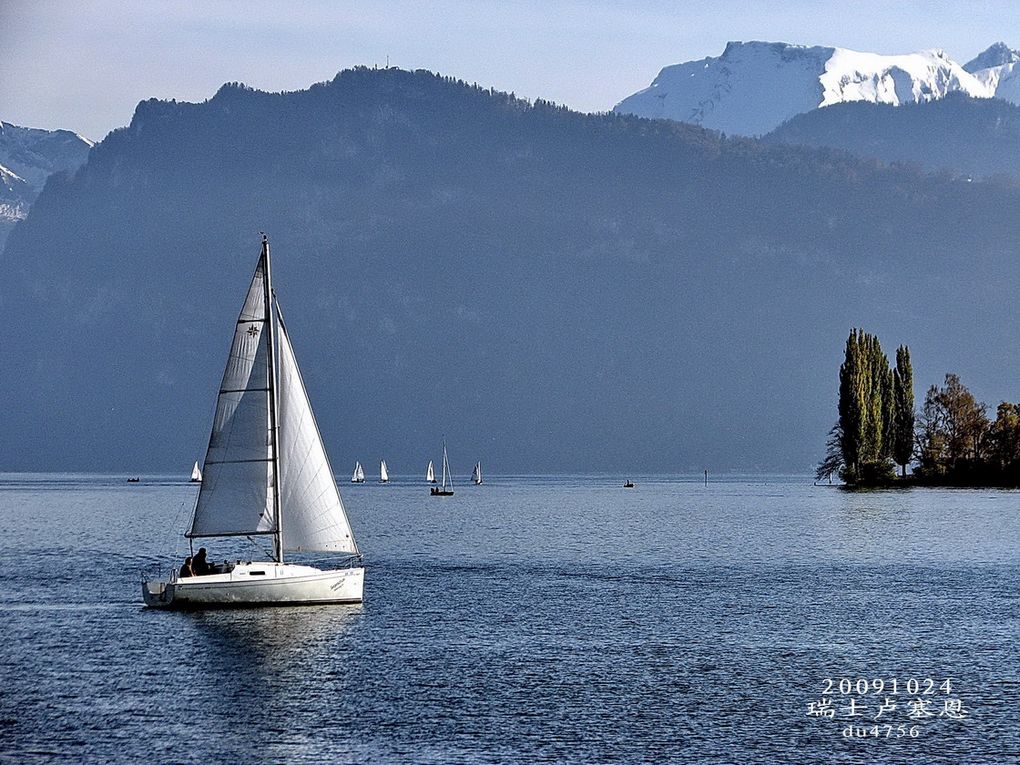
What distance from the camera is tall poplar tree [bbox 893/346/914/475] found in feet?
563

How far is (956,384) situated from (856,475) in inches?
638

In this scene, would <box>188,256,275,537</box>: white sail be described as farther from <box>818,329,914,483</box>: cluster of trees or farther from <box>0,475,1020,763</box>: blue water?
<box>818,329,914,483</box>: cluster of trees

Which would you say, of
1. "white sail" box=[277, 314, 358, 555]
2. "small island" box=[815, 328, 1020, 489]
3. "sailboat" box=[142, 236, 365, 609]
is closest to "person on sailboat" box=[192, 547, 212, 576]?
"sailboat" box=[142, 236, 365, 609]

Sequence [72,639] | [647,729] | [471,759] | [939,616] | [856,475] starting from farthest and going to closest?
1. [856,475]
2. [939,616]
3. [72,639]
4. [647,729]
5. [471,759]

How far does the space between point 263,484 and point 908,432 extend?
416 feet

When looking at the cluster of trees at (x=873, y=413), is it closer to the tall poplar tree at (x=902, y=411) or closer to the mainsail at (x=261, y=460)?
the tall poplar tree at (x=902, y=411)

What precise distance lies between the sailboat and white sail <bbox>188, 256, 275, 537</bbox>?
0.13 ft

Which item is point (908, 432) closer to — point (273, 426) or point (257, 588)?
point (273, 426)

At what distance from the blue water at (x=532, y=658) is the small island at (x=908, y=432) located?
73496 mm

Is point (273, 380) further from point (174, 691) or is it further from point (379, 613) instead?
point (174, 691)

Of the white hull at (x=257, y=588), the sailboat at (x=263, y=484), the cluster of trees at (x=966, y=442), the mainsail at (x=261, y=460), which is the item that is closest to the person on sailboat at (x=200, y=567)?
the sailboat at (x=263, y=484)

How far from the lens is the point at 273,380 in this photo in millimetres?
60031

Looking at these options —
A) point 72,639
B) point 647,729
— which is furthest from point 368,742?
point 72,639

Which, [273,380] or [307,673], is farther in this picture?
[273,380]
